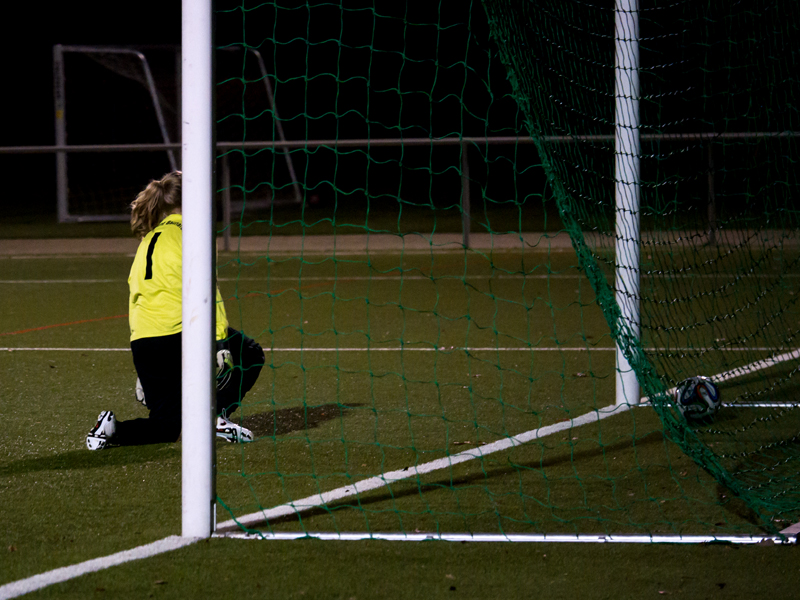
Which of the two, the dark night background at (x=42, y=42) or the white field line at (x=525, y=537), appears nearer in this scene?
the white field line at (x=525, y=537)

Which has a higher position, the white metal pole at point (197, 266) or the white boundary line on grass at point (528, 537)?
the white metal pole at point (197, 266)

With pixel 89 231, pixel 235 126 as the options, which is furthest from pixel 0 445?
pixel 235 126

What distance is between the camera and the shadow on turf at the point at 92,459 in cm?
452

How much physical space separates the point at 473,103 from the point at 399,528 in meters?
23.3

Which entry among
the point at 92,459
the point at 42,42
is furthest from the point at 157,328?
the point at 42,42

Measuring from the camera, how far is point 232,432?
4.87 meters

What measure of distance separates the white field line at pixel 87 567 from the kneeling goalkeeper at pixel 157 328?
1276 mm

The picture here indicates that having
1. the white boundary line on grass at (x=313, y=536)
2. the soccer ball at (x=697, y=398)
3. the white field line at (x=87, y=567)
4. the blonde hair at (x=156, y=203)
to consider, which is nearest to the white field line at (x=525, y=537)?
the white boundary line on grass at (x=313, y=536)

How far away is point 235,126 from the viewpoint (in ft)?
68.0

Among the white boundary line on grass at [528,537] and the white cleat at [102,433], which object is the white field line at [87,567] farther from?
the white cleat at [102,433]

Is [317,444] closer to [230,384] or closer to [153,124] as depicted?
[230,384]

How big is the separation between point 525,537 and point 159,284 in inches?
82.2

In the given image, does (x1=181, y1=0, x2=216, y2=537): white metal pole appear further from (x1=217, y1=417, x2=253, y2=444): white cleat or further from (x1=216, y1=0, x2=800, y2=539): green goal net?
(x1=217, y1=417, x2=253, y2=444): white cleat

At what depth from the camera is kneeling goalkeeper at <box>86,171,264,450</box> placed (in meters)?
4.73
